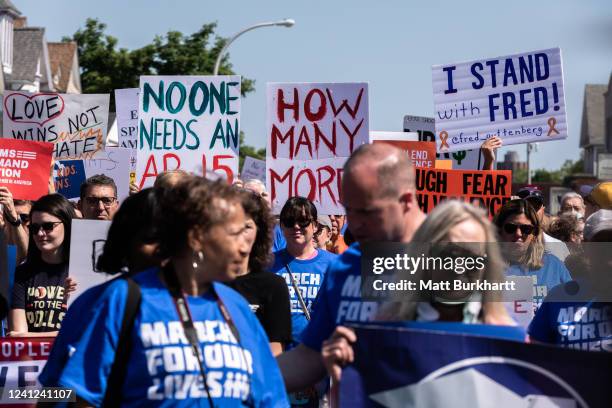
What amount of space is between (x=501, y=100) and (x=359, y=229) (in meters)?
7.36

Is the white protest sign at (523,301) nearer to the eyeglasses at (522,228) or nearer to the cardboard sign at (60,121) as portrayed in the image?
the eyeglasses at (522,228)

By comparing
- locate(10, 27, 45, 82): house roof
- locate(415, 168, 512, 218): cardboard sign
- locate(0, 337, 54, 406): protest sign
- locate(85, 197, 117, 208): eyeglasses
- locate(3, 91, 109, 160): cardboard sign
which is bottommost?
locate(0, 337, 54, 406): protest sign

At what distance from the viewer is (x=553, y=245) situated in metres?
8.00

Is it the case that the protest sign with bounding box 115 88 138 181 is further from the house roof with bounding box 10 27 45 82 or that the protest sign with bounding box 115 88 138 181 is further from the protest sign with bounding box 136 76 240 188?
the house roof with bounding box 10 27 45 82

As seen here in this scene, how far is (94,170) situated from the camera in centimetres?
1072

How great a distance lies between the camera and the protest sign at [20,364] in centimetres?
559

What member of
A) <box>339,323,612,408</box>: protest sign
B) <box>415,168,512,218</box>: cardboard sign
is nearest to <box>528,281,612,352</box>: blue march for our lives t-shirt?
<box>339,323,612,408</box>: protest sign

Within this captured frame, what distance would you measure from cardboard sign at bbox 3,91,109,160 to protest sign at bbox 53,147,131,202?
0.74m

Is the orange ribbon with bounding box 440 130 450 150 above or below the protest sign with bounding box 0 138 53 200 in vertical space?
above

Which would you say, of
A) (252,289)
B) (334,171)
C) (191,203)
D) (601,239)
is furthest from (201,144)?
(191,203)

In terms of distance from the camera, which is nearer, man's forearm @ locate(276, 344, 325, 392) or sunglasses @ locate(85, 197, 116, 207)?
man's forearm @ locate(276, 344, 325, 392)

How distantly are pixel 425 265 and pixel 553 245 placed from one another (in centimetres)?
464

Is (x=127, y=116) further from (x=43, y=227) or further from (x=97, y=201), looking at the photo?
(x=43, y=227)

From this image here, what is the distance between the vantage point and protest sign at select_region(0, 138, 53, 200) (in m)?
9.17
